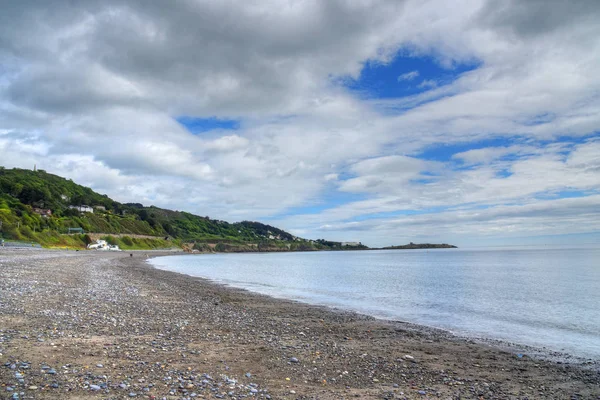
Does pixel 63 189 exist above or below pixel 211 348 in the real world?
above

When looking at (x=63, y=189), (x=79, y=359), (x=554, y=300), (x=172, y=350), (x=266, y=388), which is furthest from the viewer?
(x=63, y=189)

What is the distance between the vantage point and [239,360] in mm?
9906

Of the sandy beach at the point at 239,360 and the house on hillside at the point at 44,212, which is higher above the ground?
the house on hillside at the point at 44,212

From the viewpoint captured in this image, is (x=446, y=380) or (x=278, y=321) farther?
(x=278, y=321)

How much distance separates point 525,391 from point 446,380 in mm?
1698

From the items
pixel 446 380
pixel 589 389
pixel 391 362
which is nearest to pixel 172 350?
pixel 391 362

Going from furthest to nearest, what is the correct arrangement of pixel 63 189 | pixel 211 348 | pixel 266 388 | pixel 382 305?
1. pixel 63 189
2. pixel 382 305
3. pixel 211 348
4. pixel 266 388

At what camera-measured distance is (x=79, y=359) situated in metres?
8.54

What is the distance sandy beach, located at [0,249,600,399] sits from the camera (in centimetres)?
750

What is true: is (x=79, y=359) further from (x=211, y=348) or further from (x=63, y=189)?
(x=63, y=189)

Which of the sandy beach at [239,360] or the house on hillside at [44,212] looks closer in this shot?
the sandy beach at [239,360]

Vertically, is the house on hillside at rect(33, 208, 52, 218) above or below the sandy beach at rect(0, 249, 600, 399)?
above

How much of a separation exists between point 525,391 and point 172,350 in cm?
841

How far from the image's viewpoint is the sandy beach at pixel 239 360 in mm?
7500
